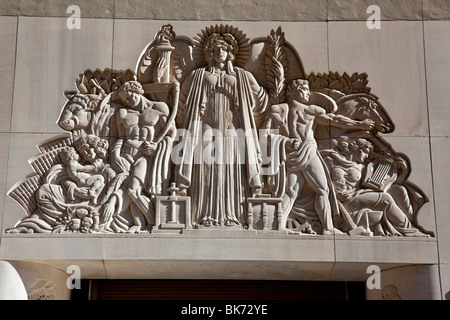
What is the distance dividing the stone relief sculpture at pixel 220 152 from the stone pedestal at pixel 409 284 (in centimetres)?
48

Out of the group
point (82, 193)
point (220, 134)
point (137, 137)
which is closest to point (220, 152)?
point (220, 134)

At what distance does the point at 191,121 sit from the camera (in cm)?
977

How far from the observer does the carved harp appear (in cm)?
956

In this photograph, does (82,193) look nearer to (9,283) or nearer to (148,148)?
(148,148)

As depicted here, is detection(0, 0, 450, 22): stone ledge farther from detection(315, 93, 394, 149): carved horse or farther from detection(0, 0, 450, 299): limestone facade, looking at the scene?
detection(315, 93, 394, 149): carved horse

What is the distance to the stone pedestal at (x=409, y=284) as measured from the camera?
913cm

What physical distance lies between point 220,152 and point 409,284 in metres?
2.99

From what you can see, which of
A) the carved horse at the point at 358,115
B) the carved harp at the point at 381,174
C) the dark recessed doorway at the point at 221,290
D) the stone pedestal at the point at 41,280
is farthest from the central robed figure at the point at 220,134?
the stone pedestal at the point at 41,280

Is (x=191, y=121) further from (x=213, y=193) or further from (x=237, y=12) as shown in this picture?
(x=237, y=12)

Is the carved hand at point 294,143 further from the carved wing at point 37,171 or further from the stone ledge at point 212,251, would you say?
the carved wing at point 37,171

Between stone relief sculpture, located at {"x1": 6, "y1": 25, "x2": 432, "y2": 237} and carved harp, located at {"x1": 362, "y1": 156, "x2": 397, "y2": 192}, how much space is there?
0.04 ft

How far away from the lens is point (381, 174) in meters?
9.64

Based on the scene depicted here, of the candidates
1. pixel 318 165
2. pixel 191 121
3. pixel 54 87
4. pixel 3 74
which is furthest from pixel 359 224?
pixel 3 74

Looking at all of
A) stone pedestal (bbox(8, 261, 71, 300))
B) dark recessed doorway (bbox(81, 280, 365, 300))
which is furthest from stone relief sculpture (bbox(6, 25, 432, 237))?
dark recessed doorway (bbox(81, 280, 365, 300))
